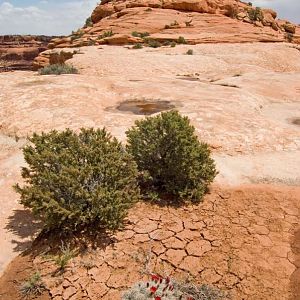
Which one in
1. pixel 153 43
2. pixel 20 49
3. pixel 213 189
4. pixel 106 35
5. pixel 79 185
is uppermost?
pixel 106 35

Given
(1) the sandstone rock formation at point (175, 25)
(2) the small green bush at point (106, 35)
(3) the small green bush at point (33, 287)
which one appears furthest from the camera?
(2) the small green bush at point (106, 35)

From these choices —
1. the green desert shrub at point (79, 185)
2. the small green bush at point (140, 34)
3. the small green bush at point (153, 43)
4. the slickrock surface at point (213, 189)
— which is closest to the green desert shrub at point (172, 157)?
the slickrock surface at point (213, 189)

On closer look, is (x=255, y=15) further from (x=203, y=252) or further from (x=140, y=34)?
(x=203, y=252)

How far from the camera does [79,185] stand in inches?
256

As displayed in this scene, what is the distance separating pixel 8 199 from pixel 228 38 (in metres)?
36.0

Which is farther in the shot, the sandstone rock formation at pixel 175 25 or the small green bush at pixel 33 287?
the sandstone rock formation at pixel 175 25

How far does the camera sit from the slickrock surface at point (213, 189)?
576 centimetres

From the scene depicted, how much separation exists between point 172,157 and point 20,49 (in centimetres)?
10751

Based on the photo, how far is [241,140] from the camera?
10969 mm

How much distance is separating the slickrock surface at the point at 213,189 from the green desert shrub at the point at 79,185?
0.64m

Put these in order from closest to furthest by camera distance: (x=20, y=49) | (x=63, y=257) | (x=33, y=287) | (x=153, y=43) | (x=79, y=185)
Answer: (x=33, y=287)
(x=63, y=257)
(x=79, y=185)
(x=153, y=43)
(x=20, y=49)

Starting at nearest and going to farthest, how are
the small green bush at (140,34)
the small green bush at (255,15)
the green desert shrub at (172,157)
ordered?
1. the green desert shrub at (172,157)
2. the small green bush at (140,34)
3. the small green bush at (255,15)

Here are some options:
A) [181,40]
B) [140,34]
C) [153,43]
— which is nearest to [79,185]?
[153,43]

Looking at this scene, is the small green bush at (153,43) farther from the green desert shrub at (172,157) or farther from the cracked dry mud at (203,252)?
the cracked dry mud at (203,252)
